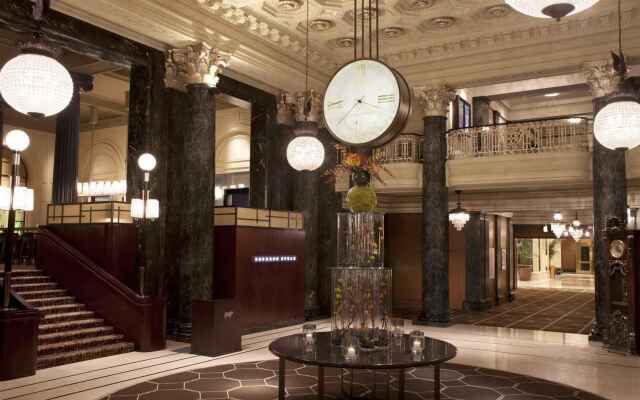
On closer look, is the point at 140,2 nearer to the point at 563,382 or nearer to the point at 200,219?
the point at 200,219

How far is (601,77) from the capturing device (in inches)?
376

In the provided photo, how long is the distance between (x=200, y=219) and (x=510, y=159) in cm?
608

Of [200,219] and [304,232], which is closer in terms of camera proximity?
[200,219]

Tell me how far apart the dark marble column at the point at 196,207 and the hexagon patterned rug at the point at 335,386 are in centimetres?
223

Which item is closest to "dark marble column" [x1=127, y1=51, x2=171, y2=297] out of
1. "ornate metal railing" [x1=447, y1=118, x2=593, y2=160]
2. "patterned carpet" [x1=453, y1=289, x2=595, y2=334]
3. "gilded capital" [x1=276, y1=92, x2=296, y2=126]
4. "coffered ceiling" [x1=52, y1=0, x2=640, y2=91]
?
"coffered ceiling" [x1=52, y1=0, x2=640, y2=91]

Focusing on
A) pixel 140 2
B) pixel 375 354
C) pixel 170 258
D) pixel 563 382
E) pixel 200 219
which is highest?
pixel 140 2

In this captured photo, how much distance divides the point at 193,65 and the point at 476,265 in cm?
902

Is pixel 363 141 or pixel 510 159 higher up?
pixel 510 159

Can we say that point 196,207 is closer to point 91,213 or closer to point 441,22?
point 91,213

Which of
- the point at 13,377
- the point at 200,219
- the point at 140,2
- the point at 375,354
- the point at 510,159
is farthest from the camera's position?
the point at 510,159

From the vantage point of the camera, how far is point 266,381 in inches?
245

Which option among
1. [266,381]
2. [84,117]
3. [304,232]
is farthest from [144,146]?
[84,117]

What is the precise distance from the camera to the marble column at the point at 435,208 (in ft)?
36.4

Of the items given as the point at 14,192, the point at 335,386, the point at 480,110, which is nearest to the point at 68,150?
the point at 14,192
